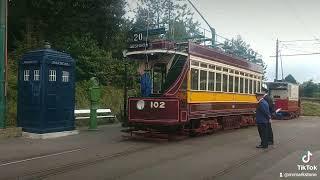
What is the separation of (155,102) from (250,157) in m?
4.04

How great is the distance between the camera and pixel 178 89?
52.9ft

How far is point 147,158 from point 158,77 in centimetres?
465

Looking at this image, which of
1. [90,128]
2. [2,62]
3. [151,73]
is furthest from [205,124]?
[2,62]

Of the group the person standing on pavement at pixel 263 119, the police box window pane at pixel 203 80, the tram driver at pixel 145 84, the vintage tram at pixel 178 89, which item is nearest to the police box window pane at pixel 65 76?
the vintage tram at pixel 178 89

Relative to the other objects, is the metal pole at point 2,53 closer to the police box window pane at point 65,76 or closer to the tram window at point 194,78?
the police box window pane at point 65,76

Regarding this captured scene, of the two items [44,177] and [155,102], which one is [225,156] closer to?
[155,102]

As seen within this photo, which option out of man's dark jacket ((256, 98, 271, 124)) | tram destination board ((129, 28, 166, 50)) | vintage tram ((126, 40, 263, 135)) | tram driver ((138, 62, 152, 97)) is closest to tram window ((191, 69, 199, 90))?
vintage tram ((126, 40, 263, 135))

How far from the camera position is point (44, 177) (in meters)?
9.60

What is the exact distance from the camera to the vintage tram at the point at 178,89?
51.7ft

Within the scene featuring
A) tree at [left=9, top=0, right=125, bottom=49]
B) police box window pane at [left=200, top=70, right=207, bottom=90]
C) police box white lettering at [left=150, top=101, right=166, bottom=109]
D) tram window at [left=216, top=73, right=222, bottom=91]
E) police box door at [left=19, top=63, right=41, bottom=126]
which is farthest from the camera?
tree at [left=9, top=0, right=125, bottom=49]

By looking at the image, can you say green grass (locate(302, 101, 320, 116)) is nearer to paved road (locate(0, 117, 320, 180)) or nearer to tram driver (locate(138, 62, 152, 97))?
paved road (locate(0, 117, 320, 180))

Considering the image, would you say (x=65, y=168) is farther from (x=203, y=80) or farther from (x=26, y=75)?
(x=203, y=80)

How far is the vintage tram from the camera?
1576cm

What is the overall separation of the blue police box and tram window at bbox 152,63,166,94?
2781mm
